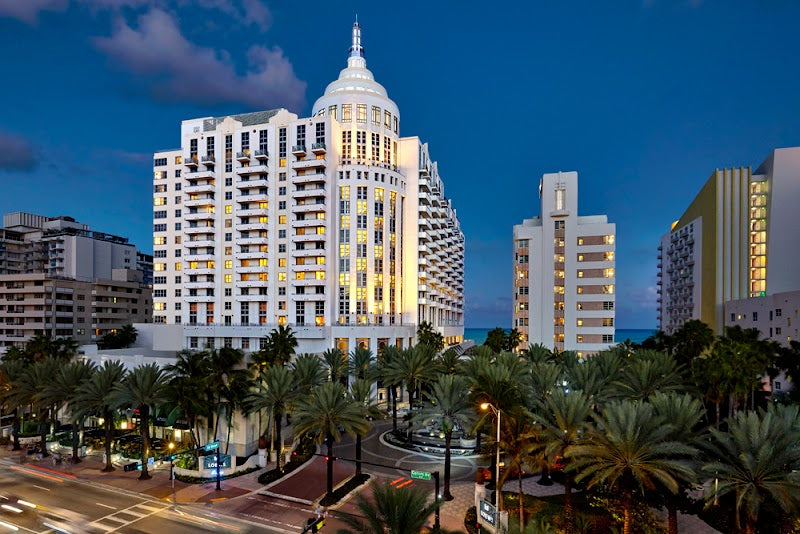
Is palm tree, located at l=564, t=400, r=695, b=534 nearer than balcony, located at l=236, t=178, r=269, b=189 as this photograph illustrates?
Yes

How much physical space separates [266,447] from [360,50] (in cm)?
7248

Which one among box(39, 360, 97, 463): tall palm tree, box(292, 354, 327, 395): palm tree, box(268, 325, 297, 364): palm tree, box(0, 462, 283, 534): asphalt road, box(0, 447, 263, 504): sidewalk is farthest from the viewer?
box(268, 325, 297, 364): palm tree

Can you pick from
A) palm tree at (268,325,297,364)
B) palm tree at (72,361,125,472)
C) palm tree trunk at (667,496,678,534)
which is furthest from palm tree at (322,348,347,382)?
palm tree trunk at (667,496,678,534)

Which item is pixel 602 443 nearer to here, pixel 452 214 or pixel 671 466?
pixel 671 466

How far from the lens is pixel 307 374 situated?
1832 inches

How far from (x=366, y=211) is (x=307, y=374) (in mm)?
38100

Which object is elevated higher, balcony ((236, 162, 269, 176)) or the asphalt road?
balcony ((236, 162, 269, 176))

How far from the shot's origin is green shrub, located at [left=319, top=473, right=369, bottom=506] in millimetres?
35375

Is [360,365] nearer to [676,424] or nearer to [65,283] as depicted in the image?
[676,424]

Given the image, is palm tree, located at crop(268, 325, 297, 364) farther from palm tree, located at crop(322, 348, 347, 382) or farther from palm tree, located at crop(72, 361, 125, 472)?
palm tree, located at crop(72, 361, 125, 472)

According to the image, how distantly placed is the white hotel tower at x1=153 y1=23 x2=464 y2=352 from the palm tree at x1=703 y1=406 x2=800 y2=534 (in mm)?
55841

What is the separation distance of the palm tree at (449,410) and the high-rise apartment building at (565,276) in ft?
199

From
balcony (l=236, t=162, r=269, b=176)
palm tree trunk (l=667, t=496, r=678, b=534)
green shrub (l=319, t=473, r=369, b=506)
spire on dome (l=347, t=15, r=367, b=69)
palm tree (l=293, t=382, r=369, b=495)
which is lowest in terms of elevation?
green shrub (l=319, t=473, r=369, b=506)

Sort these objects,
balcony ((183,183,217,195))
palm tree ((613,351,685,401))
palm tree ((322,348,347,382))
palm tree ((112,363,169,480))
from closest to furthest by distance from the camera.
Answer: palm tree ((613,351,685,401)) → palm tree ((112,363,169,480)) → palm tree ((322,348,347,382)) → balcony ((183,183,217,195))
